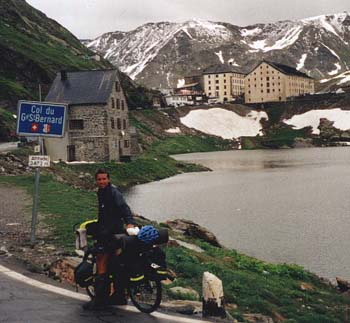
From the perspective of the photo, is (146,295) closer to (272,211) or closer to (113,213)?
(113,213)

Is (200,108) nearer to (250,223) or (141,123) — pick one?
(141,123)

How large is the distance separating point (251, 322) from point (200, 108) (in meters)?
168

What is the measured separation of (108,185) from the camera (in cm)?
1068

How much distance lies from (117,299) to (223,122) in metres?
162

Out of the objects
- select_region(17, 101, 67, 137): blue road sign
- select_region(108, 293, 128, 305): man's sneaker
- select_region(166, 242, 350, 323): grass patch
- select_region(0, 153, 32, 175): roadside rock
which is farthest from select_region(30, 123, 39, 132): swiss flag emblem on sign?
select_region(0, 153, 32, 175): roadside rock

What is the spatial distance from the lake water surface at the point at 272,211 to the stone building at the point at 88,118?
35.5 ft

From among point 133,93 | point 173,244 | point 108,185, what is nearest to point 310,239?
point 173,244

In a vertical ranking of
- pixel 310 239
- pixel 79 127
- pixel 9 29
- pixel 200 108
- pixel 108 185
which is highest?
pixel 9 29

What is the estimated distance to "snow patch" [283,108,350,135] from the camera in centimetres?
16288

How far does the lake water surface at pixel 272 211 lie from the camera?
23.7 metres

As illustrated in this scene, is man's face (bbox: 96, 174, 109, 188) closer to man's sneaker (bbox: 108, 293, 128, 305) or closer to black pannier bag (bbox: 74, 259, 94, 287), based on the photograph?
black pannier bag (bbox: 74, 259, 94, 287)

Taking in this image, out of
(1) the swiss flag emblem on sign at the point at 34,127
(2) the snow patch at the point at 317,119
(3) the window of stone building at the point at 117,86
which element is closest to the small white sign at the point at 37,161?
(1) the swiss flag emblem on sign at the point at 34,127

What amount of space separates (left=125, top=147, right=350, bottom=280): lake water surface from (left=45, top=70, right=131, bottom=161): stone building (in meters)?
10.8

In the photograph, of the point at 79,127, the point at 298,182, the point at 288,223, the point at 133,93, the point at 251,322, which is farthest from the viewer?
the point at 133,93
